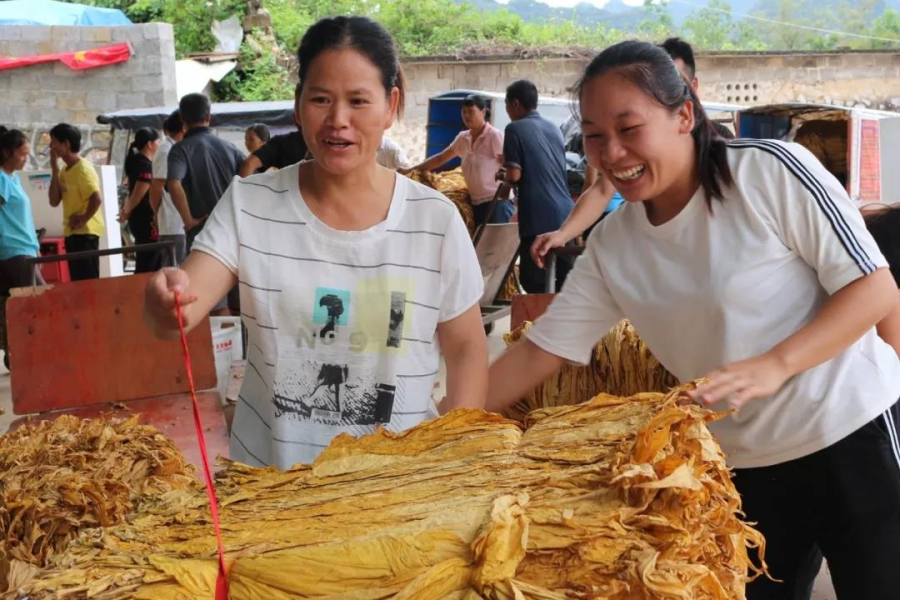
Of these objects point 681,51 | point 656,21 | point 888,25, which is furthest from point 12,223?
point 888,25

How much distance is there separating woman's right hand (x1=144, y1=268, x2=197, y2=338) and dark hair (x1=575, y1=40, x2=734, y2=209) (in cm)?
82

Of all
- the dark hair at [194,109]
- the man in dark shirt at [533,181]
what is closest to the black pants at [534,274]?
the man in dark shirt at [533,181]

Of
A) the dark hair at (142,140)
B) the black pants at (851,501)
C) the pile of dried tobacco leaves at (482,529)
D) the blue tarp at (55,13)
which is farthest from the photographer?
the blue tarp at (55,13)

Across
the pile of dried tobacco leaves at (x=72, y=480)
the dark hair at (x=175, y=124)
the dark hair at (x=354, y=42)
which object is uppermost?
the dark hair at (x=354, y=42)

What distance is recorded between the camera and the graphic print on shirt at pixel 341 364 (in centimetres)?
181

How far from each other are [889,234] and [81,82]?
44.3 feet

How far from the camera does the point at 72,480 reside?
1625mm

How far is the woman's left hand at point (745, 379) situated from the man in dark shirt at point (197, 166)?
5.96 metres

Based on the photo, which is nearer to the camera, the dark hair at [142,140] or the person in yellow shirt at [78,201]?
the person in yellow shirt at [78,201]

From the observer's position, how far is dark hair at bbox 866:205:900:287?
2.34m

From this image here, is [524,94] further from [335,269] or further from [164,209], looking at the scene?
[335,269]

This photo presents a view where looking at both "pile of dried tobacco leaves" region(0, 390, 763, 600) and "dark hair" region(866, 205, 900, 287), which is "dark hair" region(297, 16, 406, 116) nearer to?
"pile of dried tobacco leaves" region(0, 390, 763, 600)

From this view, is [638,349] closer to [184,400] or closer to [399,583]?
[184,400]

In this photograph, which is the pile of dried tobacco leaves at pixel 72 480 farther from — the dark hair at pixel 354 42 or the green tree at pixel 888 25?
the green tree at pixel 888 25
